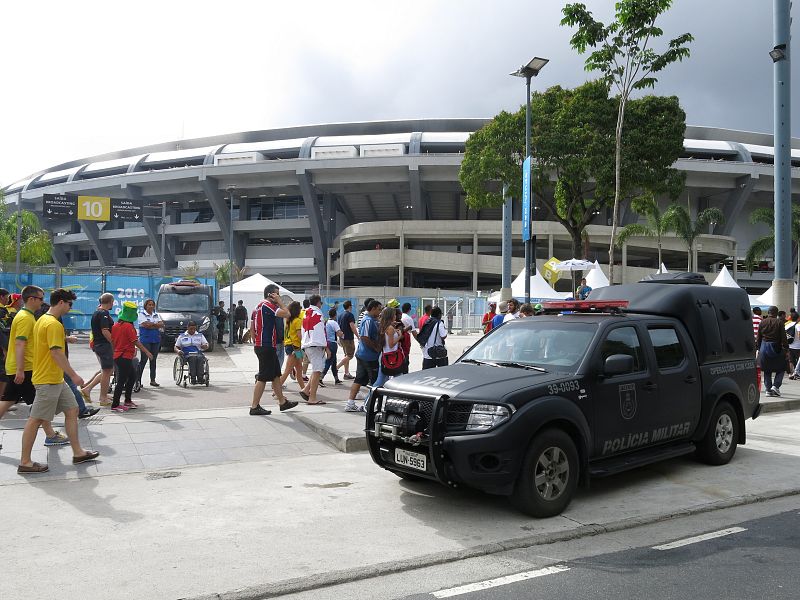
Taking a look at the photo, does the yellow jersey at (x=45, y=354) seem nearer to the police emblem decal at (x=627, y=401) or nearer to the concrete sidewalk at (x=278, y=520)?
the concrete sidewalk at (x=278, y=520)

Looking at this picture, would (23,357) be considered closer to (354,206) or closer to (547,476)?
(547,476)

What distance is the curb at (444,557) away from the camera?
146 inches

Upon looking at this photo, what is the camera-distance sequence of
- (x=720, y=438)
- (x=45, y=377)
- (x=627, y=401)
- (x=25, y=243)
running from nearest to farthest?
(x=627, y=401) → (x=45, y=377) → (x=720, y=438) → (x=25, y=243)

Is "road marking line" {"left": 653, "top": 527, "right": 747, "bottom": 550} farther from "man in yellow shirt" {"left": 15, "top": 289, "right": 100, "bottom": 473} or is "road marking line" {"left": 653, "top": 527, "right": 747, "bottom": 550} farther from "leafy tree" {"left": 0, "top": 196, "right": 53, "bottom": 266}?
"leafy tree" {"left": 0, "top": 196, "right": 53, "bottom": 266}

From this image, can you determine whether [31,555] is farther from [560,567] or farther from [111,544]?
[560,567]

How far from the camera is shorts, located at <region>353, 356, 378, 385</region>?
30.8 feet

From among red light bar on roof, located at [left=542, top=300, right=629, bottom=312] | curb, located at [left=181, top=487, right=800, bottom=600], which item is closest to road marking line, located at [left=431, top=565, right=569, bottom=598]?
curb, located at [left=181, top=487, right=800, bottom=600]

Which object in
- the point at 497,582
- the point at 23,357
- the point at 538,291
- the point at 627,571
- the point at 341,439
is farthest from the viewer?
the point at 538,291

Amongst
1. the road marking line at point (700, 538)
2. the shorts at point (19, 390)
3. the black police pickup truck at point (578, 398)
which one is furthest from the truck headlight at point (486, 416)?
the shorts at point (19, 390)

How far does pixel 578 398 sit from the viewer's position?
527cm

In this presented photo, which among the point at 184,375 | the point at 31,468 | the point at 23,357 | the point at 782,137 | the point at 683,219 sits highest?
the point at 683,219

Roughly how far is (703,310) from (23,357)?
693cm

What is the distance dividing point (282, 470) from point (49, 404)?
2.30 metres

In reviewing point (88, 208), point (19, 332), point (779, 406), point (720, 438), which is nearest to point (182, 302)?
point (19, 332)
